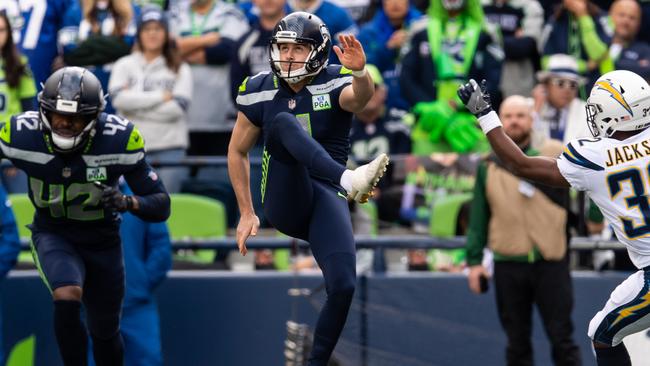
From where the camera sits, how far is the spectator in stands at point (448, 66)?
12172 millimetres

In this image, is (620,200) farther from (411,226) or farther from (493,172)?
(411,226)

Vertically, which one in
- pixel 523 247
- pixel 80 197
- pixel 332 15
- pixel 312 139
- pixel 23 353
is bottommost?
pixel 23 353

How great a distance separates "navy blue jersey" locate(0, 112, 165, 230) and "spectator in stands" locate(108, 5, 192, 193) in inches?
106

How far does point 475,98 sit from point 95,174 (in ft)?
8.57

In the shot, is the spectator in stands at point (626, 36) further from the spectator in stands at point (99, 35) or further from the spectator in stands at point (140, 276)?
the spectator in stands at point (140, 276)

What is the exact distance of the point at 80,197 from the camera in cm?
923

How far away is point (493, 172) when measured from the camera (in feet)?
35.5

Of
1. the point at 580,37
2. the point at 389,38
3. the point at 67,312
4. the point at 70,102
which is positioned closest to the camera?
the point at 67,312

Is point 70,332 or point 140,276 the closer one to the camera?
point 70,332

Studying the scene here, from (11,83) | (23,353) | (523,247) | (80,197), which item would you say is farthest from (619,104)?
(11,83)

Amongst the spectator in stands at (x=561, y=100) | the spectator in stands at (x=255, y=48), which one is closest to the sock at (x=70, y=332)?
the spectator in stands at (x=255, y=48)

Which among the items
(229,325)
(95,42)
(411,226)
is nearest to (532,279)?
(411,226)

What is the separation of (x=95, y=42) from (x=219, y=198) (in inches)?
71.2

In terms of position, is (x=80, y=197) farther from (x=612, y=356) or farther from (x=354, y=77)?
(x=612, y=356)
